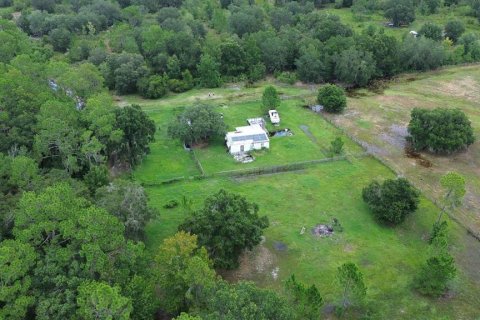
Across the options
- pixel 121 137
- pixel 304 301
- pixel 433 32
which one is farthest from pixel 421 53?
pixel 304 301

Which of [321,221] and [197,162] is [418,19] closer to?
[197,162]

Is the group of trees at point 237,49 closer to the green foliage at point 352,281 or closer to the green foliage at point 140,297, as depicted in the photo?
the green foliage at point 140,297

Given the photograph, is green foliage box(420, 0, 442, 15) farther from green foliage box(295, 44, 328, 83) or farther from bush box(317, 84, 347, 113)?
bush box(317, 84, 347, 113)

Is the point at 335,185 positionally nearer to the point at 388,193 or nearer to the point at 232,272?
the point at 388,193

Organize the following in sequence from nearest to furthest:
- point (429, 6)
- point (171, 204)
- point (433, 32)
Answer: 1. point (171, 204)
2. point (433, 32)
3. point (429, 6)

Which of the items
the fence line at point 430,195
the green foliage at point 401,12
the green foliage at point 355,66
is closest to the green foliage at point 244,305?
the fence line at point 430,195

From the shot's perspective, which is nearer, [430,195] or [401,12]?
[430,195]

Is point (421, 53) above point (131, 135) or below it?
below
